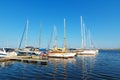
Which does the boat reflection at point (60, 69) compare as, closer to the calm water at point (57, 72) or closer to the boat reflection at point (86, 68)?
the calm water at point (57, 72)

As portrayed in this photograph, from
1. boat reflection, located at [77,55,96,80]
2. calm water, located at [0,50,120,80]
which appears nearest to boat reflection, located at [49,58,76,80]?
calm water, located at [0,50,120,80]

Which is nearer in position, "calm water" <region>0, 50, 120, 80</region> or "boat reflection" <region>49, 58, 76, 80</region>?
"calm water" <region>0, 50, 120, 80</region>

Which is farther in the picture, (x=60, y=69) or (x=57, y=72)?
(x=60, y=69)

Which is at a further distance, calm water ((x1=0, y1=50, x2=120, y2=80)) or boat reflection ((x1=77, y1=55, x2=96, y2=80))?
boat reflection ((x1=77, y1=55, x2=96, y2=80))

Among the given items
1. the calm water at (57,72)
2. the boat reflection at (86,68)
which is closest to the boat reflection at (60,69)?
the calm water at (57,72)

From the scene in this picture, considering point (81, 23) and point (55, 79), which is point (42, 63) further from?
point (81, 23)

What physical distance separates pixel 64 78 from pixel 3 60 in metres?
26.4

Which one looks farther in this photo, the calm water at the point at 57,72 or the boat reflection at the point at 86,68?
the boat reflection at the point at 86,68

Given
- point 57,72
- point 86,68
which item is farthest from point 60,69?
point 86,68

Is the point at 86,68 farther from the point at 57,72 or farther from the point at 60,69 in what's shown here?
the point at 57,72

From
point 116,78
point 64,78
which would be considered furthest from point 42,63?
point 116,78

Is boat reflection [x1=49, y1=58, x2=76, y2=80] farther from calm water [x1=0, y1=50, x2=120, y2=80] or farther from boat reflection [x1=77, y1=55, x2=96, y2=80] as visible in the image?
boat reflection [x1=77, y1=55, x2=96, y2=80]

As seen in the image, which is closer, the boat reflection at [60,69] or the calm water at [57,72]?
the calm water at [57,72]

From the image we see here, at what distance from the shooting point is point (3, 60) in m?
46.9
